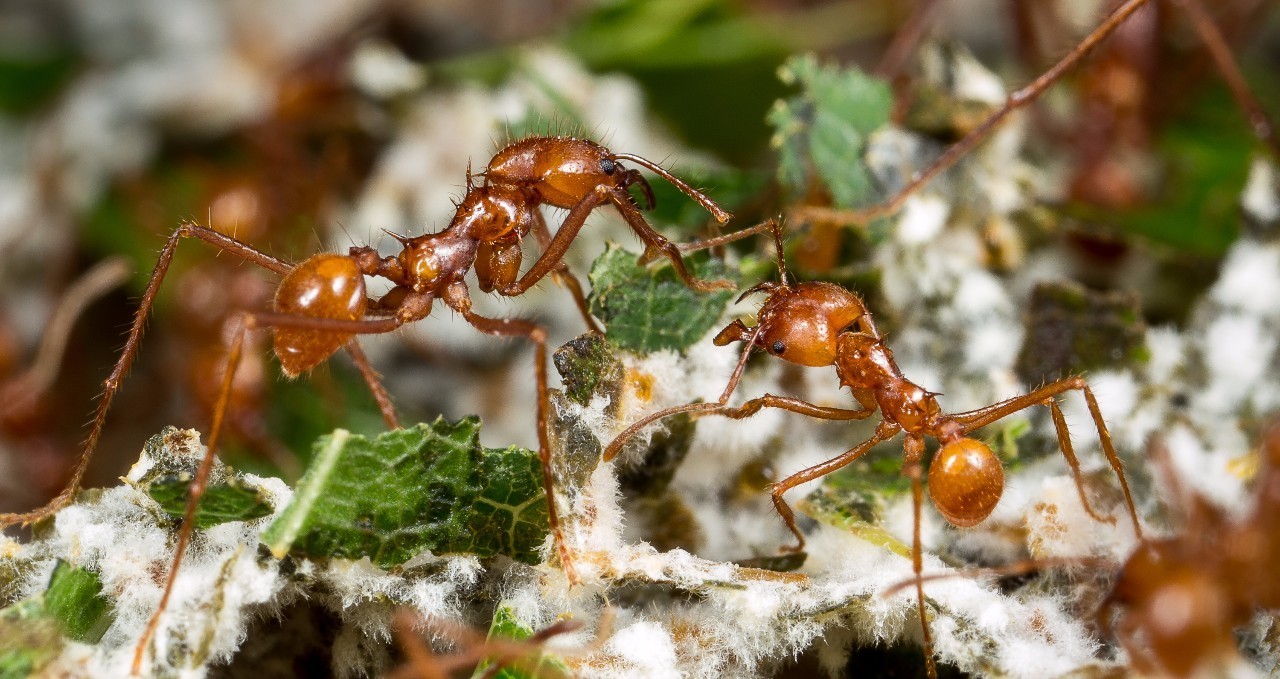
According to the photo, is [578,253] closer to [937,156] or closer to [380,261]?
[380,261]

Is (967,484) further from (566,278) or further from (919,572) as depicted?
(566,278)

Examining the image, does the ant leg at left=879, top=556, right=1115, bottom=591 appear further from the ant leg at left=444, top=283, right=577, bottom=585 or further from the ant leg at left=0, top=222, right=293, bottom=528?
the ant leg at left=0, top=222, right=293, bottom=528

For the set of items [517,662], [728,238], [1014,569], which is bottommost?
[517,662]

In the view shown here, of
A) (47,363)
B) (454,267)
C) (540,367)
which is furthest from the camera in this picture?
(47,363)

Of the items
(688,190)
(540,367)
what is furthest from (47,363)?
(688,190)

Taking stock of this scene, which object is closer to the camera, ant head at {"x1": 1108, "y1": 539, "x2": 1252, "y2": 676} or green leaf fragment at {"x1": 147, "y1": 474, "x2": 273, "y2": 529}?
ant head at {"x1": 1108, "y1": 539, "x2": 1252, "y2": 676}

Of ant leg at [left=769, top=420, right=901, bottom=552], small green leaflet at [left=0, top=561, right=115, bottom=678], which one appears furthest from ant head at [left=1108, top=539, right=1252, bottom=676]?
small green leaflet at [left=0, top=561, right=115, bottom=678]

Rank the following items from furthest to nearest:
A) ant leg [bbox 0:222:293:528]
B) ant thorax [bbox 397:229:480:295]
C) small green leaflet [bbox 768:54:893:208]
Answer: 1. small green leaflet [bbox 768:54:893:208]
2. ant thorax [bbox 397:229:480:295]
3. ant leg [bbox 0:222:293:528]
